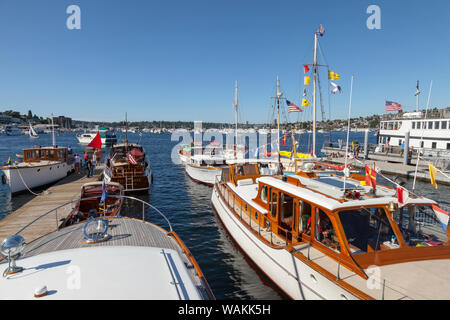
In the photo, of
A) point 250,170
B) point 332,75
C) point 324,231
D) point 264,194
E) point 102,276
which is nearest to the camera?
point 102,276

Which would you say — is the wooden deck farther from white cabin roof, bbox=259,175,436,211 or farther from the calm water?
white cabin roof, bbox=259,175,436,211

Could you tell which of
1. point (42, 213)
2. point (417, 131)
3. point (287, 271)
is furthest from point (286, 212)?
point (417, 131)

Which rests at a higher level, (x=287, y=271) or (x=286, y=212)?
(x=286, y=212)

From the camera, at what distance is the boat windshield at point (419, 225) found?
7.31m

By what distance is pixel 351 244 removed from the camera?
713 cm

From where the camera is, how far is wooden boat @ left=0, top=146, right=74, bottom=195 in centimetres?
2139

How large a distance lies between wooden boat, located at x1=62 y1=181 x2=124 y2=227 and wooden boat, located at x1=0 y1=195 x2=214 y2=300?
17.2 feet

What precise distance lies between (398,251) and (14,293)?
869 centimetres

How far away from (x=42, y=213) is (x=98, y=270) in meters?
12.9

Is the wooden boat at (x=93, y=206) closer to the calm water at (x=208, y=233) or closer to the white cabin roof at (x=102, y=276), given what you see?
the calm water at (x=208, y=233)

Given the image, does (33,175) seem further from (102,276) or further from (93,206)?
(102,276)

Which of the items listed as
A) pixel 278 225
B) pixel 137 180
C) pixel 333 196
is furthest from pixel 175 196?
pixel 333 196

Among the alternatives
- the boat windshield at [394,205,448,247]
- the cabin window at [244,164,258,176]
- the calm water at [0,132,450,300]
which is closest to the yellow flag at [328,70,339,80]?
the cabin window at [244,164,258,176]

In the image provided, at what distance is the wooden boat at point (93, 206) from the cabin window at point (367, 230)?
33.4ft
